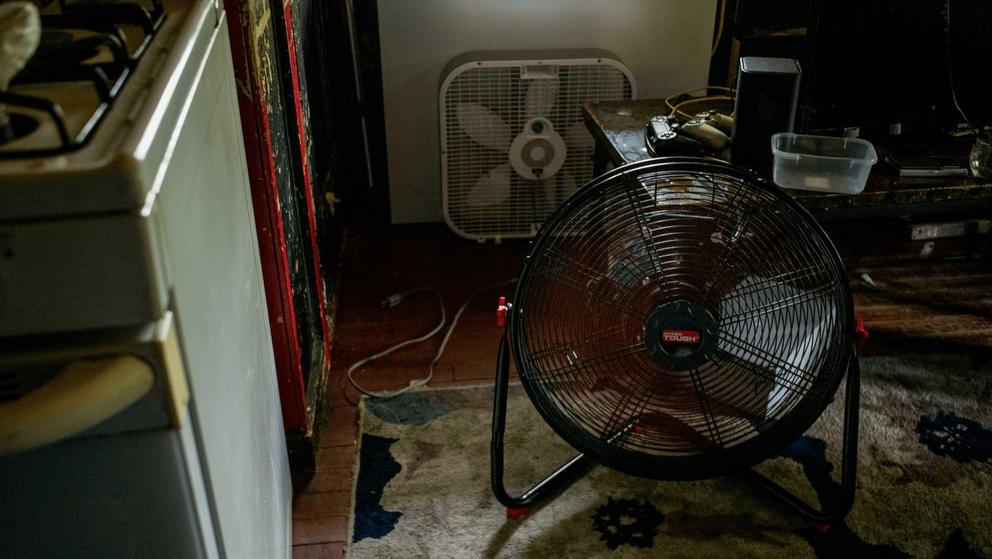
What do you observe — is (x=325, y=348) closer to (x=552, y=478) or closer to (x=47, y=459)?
(x=552, y=478)

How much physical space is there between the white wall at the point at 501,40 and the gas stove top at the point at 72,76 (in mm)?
1414

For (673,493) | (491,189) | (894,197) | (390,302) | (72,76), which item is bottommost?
(673,493)

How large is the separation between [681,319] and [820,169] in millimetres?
523

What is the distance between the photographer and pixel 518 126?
8.34 feet

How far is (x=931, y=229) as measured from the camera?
2576 mm

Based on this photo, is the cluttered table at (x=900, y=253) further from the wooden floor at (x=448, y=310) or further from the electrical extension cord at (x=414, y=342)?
the electrical extension cord at (x=414, y=342)

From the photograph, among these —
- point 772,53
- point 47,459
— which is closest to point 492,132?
point 772,53

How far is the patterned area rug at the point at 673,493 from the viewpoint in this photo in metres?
1.72

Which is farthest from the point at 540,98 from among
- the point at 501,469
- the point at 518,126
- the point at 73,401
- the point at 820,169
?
the point at 73,401

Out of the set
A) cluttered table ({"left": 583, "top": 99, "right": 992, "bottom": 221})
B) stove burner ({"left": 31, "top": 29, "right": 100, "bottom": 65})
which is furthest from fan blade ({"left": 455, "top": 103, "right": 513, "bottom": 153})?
stove burner ({"left": 31, "top": 29, "right": 100, "bottom": 65})

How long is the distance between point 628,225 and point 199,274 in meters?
0.74

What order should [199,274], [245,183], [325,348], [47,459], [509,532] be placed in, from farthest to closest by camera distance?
[325,348]
[509,532]
[245,183]
[199,274]
[47,459]

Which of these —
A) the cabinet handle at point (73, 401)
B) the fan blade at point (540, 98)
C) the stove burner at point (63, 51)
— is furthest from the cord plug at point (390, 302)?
the cabinet handle at point (73, 401)

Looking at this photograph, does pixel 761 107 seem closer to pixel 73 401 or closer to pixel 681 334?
pixel 681 334
